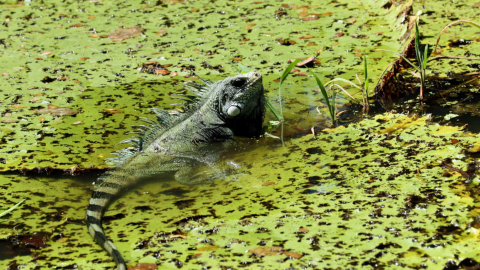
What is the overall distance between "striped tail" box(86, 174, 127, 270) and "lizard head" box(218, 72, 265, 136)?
3.83ft

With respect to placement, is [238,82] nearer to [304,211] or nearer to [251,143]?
[251,143]

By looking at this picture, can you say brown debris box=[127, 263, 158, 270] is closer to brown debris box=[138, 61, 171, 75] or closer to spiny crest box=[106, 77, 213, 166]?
spiny crest box=[106, 77, 213, 166]

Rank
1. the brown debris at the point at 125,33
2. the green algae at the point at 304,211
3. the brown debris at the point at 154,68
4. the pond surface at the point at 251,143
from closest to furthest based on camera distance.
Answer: the green algae at the point at 304,211 → the pond surface at the point at 251,143 → the brown debris at the point at 154,68 → the brown debris at the point at 125,33

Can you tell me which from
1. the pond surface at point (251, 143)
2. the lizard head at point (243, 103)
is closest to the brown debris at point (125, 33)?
the pond surface at point (251, 143)


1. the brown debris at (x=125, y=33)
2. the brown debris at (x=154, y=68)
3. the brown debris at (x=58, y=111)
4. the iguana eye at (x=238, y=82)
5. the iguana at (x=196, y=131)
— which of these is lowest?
the iguana at (x=196, y=131)

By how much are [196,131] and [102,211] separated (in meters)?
1.28

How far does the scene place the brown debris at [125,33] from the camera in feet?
19.2

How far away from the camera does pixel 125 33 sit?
233 inches

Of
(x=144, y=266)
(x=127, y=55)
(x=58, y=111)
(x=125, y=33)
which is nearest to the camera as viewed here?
(x=144, y=266)

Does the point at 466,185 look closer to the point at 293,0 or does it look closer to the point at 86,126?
the point at 86,126

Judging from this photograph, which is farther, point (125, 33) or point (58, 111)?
point (125, 33)

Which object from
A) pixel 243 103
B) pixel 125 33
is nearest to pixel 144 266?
pixel 243 103

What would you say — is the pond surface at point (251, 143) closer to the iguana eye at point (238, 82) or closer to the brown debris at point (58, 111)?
the brown debris at point (58, 111)

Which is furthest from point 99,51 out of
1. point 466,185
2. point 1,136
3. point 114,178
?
point 466,185
